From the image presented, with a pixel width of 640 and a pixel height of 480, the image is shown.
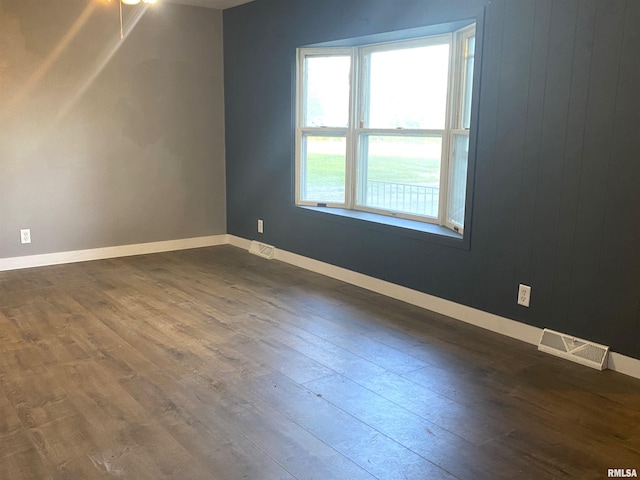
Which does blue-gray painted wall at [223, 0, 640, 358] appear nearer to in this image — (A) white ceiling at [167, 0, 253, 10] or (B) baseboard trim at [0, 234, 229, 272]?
(A) white ceiling at [167, 0, 253, 10]

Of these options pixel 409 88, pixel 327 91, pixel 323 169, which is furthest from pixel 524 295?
pixel 327 91

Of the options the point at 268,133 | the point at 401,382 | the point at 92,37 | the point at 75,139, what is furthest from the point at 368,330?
the point at 92,37

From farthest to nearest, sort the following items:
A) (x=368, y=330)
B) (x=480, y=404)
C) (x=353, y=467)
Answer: (x=368, y=330) → (x=480, y=404) → (x=353, y=467)

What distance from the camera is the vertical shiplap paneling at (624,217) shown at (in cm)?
277

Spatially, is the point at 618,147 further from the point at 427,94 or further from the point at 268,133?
the point at 268,133

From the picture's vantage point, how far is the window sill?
381cm

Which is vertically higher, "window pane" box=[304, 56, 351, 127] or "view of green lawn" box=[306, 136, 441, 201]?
"window pane" box=[304, 56, 351, 127]

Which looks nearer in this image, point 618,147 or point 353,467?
point 353,467

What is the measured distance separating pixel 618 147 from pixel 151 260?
13.4ft

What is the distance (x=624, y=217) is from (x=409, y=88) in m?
2.04

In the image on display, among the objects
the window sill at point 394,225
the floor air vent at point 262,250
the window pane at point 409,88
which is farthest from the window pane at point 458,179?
the floor air vent at point 262,250

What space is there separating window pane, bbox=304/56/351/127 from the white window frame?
0.15 ft

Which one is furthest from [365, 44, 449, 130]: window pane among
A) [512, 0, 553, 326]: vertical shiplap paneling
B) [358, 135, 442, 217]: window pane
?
[512, 0, 553, 326]: vertical shiplap paneling

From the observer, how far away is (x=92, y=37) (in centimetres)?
504
